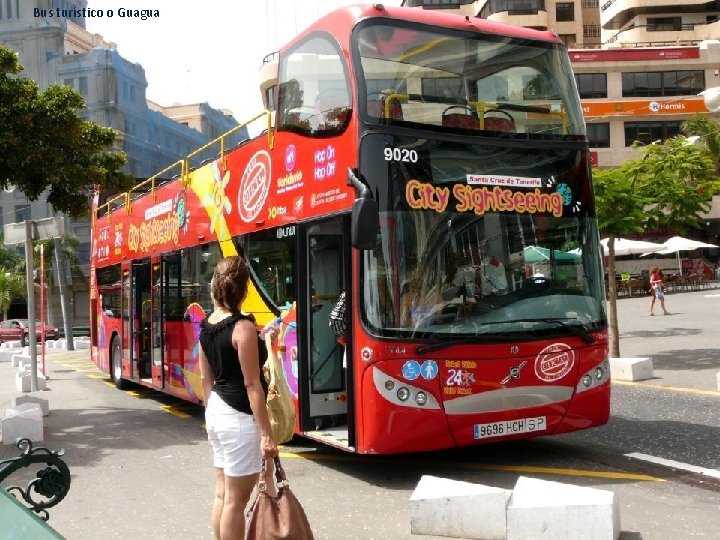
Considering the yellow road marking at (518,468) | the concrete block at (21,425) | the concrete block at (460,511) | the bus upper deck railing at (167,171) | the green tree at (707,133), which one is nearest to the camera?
the concrete block at (460,511)

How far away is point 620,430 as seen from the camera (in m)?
9.70

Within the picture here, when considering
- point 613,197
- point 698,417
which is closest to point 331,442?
point 698,417

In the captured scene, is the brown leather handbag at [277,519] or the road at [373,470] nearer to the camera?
the brown leather handbag at [277,519]

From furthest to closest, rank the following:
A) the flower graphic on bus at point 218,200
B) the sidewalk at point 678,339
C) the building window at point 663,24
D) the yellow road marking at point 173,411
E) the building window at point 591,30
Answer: the building window at point 591,30 → the building window at point 663,24 → the sidewalk at point 678,339 → the yellow road marking at point 173,411 → the flower graphic on bus at point 218,200

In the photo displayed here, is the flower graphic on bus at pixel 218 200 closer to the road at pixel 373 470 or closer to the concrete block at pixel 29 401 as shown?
the road at pixel 373 470

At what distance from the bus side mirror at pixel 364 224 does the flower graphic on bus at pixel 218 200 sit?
3681 mm

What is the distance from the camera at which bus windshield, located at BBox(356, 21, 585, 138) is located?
7367 mm

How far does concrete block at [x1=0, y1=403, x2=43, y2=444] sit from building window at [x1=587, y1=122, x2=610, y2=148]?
48863 mm

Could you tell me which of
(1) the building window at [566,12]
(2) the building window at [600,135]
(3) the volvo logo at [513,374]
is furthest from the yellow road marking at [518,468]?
(1) the building window at [566,12]

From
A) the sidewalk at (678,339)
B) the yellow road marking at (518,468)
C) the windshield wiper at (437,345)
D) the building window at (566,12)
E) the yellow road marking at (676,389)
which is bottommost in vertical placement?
the yellow road marking at (518,468)

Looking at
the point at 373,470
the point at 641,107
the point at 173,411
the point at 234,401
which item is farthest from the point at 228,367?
the point at 641,107

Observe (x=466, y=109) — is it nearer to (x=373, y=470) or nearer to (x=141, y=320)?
(x=373, y=470)

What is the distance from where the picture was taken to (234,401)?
4.54 metres

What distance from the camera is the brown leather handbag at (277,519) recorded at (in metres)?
4.08
